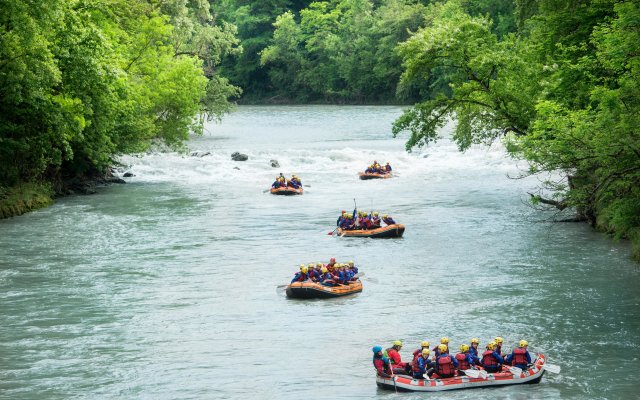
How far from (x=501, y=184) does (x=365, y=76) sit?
60.5m

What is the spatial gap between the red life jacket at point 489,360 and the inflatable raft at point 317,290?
24.4 ft

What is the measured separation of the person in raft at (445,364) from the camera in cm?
2033

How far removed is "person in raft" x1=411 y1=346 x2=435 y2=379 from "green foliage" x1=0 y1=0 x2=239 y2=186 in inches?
763

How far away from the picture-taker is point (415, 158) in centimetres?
6003

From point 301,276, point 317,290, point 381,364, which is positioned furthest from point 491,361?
point 301,276

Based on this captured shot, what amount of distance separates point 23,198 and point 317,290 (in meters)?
18.3

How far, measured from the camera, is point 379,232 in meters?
35.7

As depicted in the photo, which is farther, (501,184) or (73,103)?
(501,184)

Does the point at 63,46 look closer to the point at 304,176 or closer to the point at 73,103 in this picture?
the point at 73,103

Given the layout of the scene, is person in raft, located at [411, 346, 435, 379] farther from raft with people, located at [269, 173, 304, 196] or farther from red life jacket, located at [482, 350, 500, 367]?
raft with people, located at [269, 173, 304, 196]

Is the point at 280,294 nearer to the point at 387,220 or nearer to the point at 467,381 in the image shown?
the point at 467,381

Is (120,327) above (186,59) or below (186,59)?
below

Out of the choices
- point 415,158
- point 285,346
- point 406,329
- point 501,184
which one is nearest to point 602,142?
point 406,329

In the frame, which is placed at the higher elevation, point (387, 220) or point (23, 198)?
point (387, 220)
